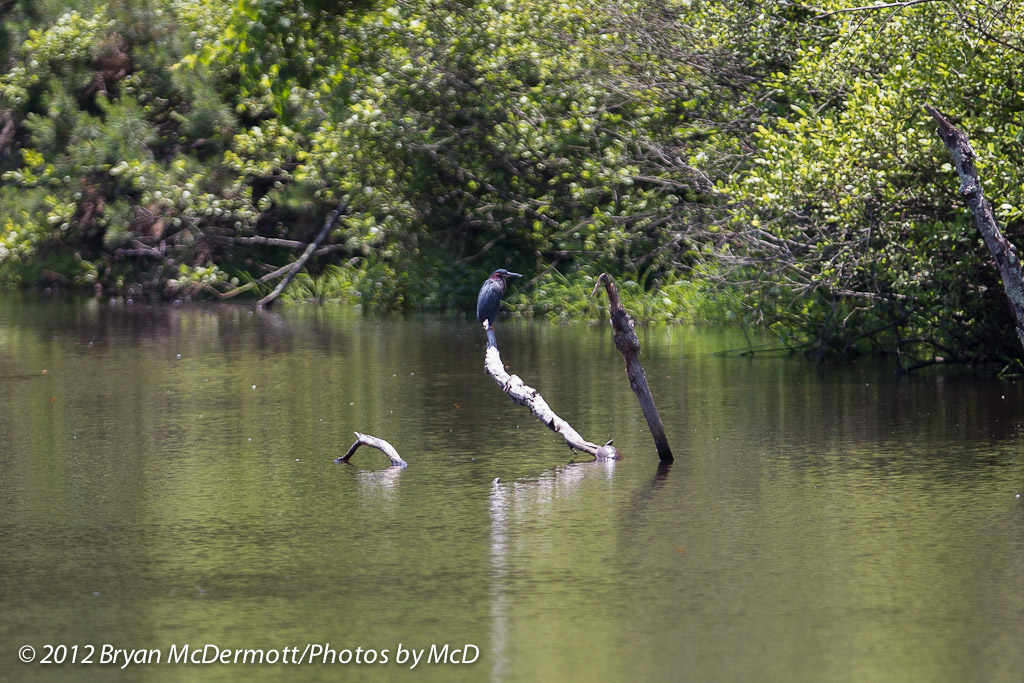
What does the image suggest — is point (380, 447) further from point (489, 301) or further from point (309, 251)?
point (309, 251)

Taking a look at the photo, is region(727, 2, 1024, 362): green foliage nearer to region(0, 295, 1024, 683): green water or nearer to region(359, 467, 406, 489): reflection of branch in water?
region(0, 295, 1024, 683): green water

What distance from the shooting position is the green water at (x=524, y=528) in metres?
6.77

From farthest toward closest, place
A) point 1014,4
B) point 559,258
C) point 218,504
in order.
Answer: point 559,258 → point 1014,4 → point 218,504

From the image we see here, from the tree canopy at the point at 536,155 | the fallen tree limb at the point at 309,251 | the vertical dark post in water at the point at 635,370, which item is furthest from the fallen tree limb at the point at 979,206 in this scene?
the fallen tree limb at the point at 309,251

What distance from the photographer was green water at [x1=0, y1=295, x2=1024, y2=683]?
677 cm

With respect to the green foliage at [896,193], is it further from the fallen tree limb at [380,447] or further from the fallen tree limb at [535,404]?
the fallen tree limb at [380,447]

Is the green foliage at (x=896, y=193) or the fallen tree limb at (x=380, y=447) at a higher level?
the green foliage at (x=896, y=193)

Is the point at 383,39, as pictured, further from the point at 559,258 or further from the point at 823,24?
the point at 823,24

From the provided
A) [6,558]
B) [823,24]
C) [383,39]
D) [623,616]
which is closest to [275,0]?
[383,39]

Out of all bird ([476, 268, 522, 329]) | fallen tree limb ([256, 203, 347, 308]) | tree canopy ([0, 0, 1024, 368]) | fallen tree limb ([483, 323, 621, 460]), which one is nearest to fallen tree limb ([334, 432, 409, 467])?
fallen tree limb ([483, 323, 621, 460])

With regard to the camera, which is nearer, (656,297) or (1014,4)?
(1014,4)

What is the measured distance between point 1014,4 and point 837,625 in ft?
31.1

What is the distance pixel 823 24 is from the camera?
19906 millimetres

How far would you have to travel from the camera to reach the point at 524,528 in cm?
916
